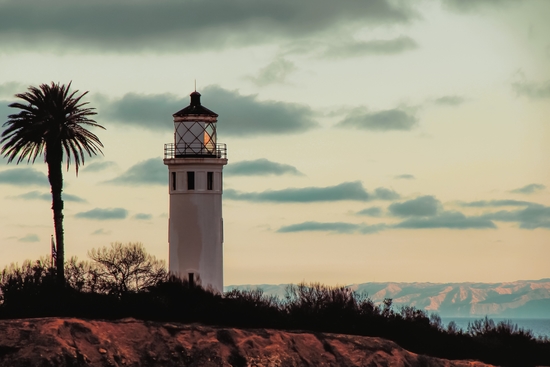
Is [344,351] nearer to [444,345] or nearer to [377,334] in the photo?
[377,334]

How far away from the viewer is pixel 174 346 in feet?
175

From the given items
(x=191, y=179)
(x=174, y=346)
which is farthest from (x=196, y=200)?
(x=174, y=346)

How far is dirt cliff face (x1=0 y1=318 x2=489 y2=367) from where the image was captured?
50375mm

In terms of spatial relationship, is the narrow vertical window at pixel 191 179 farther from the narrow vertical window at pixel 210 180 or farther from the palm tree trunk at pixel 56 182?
the palm tree trunk at pixel 56 182

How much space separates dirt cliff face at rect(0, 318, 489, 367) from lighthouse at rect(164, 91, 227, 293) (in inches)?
424

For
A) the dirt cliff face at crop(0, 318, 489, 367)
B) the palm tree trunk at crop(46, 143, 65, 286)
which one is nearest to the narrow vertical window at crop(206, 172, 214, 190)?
the palm tree trunk at crop(46, 143, 65, 286)

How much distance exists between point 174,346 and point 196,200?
1513cm

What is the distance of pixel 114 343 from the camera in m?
52.1

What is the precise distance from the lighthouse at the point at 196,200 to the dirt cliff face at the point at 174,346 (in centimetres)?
1077

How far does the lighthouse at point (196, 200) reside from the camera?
66438 mm

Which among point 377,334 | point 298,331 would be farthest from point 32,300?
point 377,334

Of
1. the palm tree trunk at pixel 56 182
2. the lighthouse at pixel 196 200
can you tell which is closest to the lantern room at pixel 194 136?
the lighthouse at pixel 196 200

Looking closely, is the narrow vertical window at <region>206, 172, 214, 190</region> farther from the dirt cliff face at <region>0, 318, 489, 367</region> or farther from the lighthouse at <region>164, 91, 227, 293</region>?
the dirt cliff face at <region>0, 318, 489, 367</region>

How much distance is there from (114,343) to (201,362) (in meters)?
4.26
